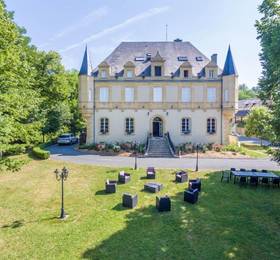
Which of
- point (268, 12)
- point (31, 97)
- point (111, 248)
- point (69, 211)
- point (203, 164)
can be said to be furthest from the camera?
point (203, 164)

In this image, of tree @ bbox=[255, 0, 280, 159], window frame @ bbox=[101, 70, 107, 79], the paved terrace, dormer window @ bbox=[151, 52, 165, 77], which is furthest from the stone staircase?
tree @ bbox=[255, 0, 280, 159]

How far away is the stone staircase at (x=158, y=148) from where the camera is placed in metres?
25.7

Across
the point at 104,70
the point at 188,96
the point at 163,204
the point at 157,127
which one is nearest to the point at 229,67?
the point at 188,96

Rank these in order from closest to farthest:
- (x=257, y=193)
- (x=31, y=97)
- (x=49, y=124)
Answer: (x=31, y=97), (x=257, y=193), (x=49, y=124)

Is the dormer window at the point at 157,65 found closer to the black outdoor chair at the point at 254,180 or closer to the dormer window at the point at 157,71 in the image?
the dormer window at the point at 157,71

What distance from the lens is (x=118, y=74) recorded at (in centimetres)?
3012

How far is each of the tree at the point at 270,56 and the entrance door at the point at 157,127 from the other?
19.4 metres

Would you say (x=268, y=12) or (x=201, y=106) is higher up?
(x=268, y=12)

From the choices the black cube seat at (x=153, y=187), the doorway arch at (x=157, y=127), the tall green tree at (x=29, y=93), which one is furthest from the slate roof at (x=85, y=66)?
the black cube seat at (x=153, y=187)

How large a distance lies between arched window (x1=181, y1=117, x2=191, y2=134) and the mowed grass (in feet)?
46.4

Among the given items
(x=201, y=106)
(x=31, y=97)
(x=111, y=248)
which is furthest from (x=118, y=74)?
(x=111, y=248)

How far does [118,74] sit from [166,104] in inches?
277

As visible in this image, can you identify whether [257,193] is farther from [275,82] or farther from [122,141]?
[122,141]

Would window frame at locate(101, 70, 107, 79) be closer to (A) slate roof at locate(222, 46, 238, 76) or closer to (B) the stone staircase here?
(B) the stone staircase
